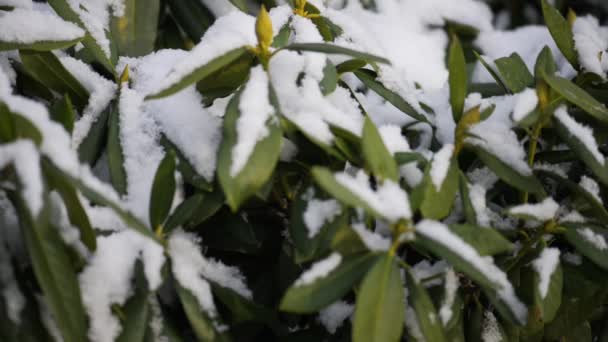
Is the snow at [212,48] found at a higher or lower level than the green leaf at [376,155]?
higher

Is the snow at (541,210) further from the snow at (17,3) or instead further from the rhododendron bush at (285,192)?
the snow at (17,3)

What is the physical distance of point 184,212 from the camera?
610 mm

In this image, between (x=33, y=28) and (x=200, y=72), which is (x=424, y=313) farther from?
(x=33, y=28)

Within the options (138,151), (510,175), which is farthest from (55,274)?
(510,175)

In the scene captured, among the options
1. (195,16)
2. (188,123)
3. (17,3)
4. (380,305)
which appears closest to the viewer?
(380,305)

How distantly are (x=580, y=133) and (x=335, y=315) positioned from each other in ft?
1.13

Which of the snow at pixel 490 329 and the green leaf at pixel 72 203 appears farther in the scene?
the snow at pixel 490 329

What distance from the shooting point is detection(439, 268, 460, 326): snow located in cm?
62

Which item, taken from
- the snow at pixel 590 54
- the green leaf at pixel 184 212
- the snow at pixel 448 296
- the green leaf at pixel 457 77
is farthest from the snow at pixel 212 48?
the snow at pixel 590 54

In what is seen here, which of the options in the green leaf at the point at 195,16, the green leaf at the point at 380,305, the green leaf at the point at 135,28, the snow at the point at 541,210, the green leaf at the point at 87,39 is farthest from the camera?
the green leaf at the point at 195,16

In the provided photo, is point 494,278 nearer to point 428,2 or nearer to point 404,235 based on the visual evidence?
point 404,235

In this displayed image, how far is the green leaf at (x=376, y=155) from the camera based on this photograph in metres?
0.56

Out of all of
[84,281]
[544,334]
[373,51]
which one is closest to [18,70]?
[84,281]

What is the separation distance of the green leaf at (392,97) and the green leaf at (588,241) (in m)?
0.21
